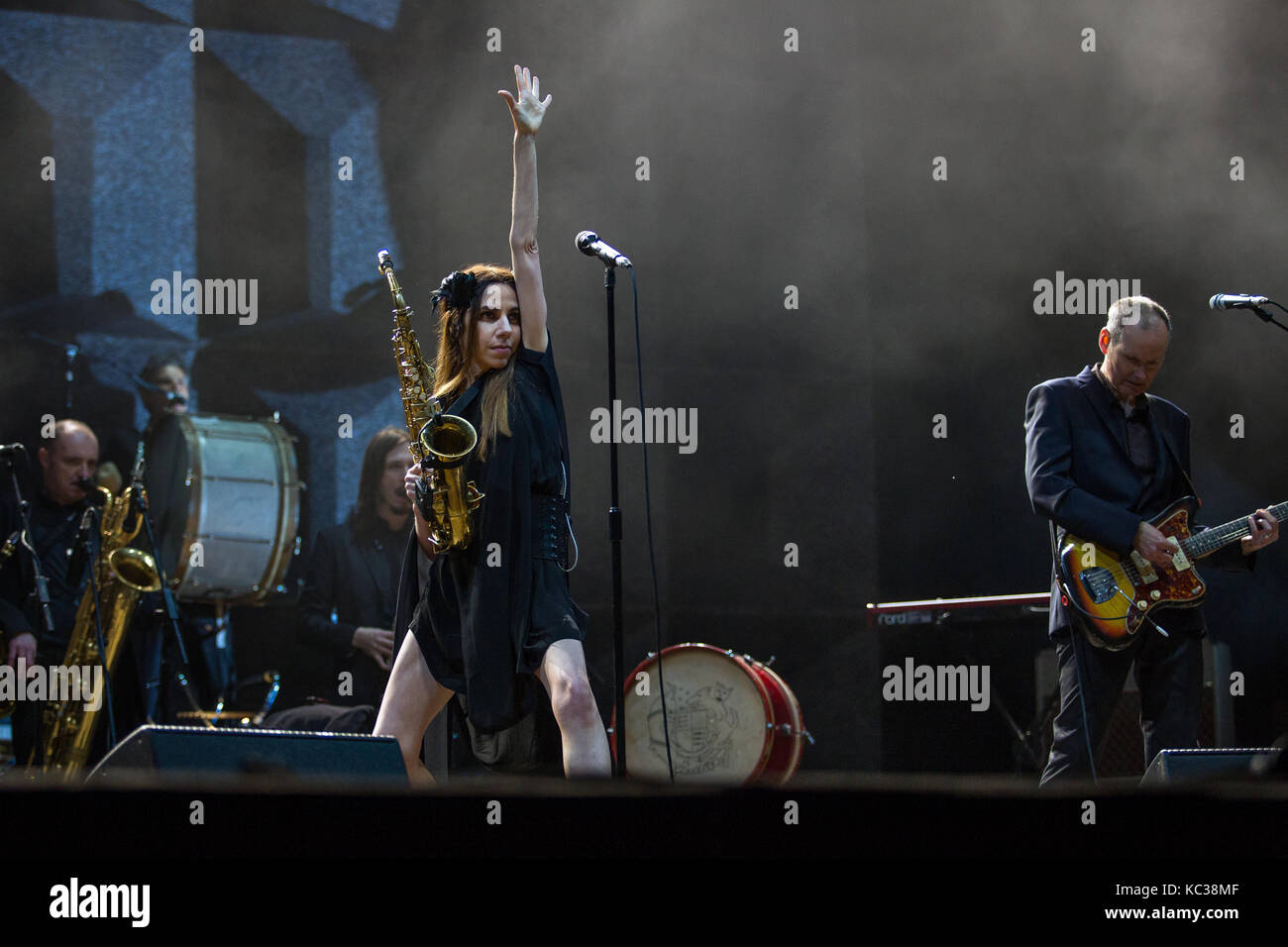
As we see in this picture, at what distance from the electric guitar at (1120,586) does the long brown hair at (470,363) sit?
2103 millimetres

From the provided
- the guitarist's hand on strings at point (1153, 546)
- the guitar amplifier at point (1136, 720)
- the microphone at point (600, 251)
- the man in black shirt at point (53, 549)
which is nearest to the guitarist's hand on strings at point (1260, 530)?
the guitarist's hand on strings at point (1153, 546)

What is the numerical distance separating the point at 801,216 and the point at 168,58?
344cm

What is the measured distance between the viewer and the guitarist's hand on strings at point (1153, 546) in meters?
4.58

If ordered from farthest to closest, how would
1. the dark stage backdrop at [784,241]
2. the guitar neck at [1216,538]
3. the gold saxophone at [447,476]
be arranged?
the dark stage backdrop at [784,241]
the guitar neck at [1216,538]
the gold saxophone at [447,476]

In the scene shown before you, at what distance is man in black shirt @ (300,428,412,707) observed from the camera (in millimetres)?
6566

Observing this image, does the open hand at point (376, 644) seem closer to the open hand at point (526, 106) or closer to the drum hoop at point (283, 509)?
the drum hoop at point (283, 509)

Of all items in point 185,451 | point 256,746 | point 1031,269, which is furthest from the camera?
point 1031,269

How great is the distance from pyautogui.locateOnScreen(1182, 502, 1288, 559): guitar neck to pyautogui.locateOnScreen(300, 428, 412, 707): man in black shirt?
3.64 metres

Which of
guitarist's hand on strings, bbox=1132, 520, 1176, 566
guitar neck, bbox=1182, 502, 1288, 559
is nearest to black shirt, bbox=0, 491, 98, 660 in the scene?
guitarist's hand on strings, bbox=1132, 520, 1176, 566

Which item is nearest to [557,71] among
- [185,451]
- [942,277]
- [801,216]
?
[801,216]

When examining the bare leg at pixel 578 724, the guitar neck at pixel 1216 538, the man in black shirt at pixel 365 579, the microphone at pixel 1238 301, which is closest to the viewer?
the bare leg at pixel 578 724
